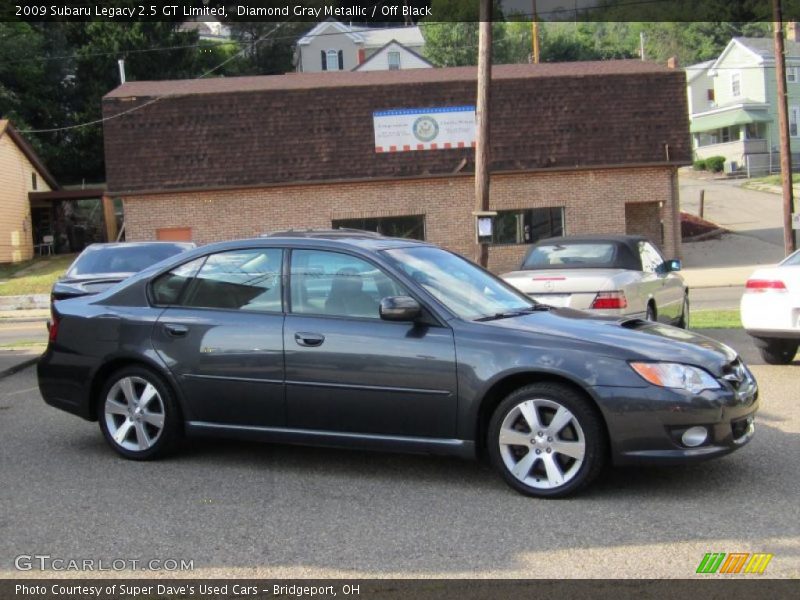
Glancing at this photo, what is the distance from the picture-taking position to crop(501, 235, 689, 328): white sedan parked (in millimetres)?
10422

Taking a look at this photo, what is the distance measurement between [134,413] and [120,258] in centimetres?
651

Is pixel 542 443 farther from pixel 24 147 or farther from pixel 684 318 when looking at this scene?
pixel 24 147

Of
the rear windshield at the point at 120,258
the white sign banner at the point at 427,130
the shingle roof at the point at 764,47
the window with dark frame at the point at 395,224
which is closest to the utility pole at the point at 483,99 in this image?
the rear windshield at the point at 120,258

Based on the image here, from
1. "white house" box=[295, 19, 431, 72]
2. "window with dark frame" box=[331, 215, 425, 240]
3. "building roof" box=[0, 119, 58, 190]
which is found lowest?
"window with dark frame" box=[331, 215, 425, 240]

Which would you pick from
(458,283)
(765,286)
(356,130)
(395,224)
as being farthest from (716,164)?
(458,283)

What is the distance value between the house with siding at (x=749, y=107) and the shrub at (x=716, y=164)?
2.34ft

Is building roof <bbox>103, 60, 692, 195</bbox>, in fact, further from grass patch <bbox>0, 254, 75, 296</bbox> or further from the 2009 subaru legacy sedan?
the 2009 subaru legacy sedan

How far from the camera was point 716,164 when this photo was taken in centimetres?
6206

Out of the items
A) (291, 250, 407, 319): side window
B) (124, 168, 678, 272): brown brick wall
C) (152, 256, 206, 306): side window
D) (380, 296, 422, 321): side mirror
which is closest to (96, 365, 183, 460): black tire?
(152, 256, 206, 306): side window

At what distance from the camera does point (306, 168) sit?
29812 millimetres

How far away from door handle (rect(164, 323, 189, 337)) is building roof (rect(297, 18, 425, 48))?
6547 cm

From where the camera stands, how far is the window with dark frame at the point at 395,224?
99.8ft

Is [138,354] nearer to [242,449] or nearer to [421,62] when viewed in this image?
[242,449]
